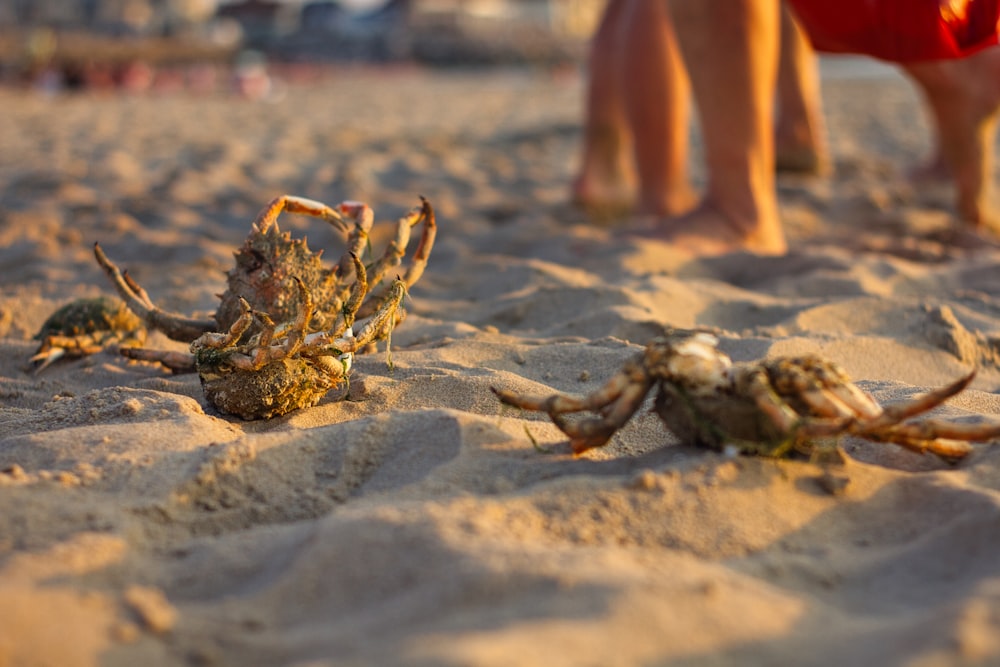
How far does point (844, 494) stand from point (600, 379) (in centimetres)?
71

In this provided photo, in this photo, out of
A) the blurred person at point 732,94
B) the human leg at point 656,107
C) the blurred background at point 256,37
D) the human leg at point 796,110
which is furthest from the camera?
the blurred background at point 256,37

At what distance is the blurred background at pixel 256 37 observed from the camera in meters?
19.2

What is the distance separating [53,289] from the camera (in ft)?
10.1

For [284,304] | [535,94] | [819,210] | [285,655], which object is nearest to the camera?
[285,655]

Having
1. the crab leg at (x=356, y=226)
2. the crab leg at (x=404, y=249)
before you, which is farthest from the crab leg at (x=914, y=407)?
the crab leg at (x=356, y=226)

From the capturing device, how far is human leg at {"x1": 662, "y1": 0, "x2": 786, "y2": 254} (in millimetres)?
3217

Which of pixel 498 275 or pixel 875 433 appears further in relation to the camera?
pixel 498 275

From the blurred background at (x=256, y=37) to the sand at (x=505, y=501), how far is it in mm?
13768

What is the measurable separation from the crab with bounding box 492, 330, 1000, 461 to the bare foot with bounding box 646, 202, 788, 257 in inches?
71.5

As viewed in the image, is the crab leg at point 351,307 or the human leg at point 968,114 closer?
the crab leg at point 351,307

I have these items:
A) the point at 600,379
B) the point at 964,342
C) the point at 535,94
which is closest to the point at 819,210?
the point at 964,342

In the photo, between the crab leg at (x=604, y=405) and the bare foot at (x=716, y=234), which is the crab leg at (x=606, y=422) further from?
the bare foot at (x=716, y=234)

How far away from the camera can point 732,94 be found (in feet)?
10.8

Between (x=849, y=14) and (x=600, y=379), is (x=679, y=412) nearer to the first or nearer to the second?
(x=600, y=379)
